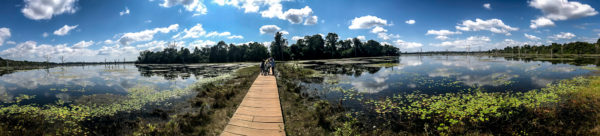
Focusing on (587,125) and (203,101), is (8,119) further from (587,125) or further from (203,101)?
(587,125)

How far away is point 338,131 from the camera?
6.74 metres

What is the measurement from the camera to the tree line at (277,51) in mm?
86200

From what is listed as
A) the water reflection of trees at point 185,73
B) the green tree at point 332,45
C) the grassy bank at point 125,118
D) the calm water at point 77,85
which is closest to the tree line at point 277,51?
the green tree at point 332,45

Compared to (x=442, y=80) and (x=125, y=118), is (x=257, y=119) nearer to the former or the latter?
(x=125, y=118)

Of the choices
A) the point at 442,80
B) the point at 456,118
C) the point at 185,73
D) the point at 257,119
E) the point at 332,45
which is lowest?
the point at 456,118

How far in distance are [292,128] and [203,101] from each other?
6742 mm

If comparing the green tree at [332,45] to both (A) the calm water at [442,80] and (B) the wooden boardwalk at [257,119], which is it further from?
(B) the wooden boardwalk at [257,119]

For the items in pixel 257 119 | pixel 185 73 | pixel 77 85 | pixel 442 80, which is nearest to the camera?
pixel 257 119

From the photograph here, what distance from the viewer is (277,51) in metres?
84.8

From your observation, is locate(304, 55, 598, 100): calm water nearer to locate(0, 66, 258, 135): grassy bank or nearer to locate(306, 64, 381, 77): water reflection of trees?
locate(306, 64, 381, 77): water reflection of trees

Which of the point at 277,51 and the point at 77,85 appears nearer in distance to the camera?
the point at 77,85

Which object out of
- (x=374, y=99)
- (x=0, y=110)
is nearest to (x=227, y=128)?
(x=374, y=99)

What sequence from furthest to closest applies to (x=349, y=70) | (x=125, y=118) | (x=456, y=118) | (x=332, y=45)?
1. (x=332, y=45)
2. (x=349, y=70)
3. (x=125, y=118)
4. (x=456, y=118)

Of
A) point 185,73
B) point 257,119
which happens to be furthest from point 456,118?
point 185,73
